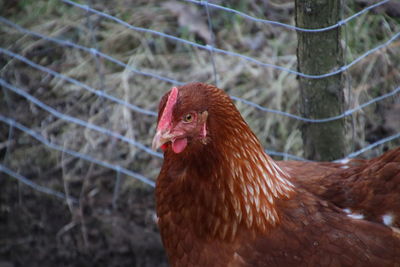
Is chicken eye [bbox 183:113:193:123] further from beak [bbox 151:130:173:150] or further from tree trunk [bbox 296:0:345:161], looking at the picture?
tree trunk [bbox 296:0:345:161]

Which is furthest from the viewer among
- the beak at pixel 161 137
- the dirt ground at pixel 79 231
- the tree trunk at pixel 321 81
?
the dirt ground at pixel 79 231

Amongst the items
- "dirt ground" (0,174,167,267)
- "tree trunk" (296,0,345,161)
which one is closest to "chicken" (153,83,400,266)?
"tree trunk" (296,0,345,161)

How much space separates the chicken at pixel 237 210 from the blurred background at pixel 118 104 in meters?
1.01

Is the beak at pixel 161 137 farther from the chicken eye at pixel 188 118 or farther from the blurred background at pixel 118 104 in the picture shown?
the blurred background at pixel 118 104

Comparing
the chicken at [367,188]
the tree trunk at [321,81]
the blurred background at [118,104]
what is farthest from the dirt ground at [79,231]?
the chicken at [367,188]

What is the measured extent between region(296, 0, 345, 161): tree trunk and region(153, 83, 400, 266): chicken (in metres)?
0.66

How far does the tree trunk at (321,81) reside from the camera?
253 cm

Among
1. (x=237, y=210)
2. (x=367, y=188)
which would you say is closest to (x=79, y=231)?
(x=237, y=210)

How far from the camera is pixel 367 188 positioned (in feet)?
7.14

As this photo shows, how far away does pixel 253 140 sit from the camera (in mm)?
2152

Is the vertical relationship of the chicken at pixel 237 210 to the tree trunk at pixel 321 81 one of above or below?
below

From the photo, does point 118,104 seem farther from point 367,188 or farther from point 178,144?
point 367,188

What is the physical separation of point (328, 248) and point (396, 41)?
7.01ft

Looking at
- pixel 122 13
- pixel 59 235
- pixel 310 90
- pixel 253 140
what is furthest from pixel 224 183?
pixel 122 13
